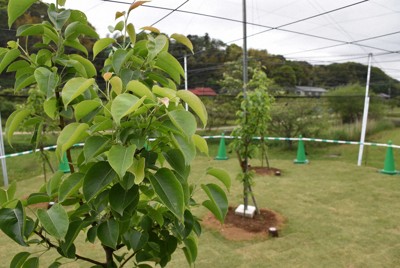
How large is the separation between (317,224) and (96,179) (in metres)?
3.40

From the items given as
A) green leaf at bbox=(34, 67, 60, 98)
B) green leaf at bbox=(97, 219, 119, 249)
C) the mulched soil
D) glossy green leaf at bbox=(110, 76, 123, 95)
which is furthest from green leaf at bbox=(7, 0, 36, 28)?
the mulched soil

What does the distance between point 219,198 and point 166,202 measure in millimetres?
232

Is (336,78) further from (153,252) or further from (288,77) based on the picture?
(153,252)

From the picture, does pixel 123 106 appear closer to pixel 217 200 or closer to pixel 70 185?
pixel 70 185

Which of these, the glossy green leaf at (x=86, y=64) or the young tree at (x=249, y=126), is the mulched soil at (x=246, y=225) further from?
the glossy green leaf at (x=86, y=64)

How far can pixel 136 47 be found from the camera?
79cm

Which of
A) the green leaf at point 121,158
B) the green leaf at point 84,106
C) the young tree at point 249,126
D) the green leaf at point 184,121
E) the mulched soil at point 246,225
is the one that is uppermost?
the green leaf at point 84,106

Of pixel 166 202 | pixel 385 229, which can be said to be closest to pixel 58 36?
pixel 166 202

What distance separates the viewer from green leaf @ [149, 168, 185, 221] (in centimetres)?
60

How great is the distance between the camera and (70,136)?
24.1 inches

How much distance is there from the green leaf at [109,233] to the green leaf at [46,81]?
32 cm

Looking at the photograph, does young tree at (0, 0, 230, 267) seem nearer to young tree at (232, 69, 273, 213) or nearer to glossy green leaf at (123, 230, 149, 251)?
glossy green leaf at (123, 230, 149, 251)

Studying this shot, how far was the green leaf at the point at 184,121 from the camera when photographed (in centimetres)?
57

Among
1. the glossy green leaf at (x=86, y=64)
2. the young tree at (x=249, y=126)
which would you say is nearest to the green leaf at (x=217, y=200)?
the glossy green leaf at (x=86, y=64)
